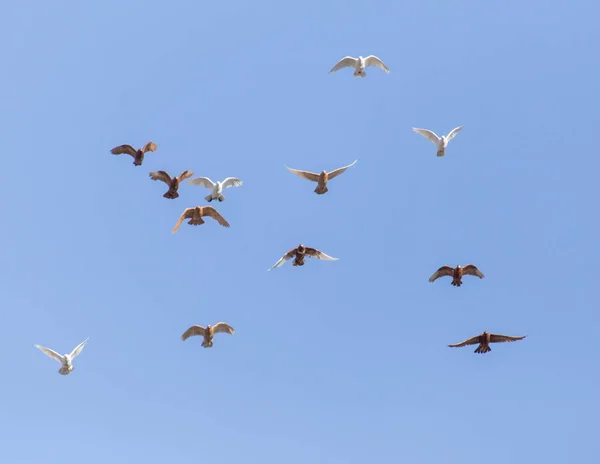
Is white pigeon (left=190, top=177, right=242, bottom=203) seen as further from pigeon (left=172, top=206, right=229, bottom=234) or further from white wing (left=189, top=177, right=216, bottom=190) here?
pigeon (left=172, top=206, right=229, bottom=234)

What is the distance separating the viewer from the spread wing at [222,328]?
35594 millimetres

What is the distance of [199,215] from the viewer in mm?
35281

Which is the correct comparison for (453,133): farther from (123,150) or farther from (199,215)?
(123,150)

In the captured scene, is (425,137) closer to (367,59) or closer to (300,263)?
(367,59)

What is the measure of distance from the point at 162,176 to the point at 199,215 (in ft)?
7.04

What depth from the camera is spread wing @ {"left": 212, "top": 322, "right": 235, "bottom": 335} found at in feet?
117

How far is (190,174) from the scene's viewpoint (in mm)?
35125

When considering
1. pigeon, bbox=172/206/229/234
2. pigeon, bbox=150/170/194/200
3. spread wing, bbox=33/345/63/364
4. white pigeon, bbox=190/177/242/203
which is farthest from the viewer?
spread wing, bbox=33/345/63/364

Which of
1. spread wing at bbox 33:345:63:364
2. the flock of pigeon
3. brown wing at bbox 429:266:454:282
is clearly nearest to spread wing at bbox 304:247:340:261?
the flock of pigeon

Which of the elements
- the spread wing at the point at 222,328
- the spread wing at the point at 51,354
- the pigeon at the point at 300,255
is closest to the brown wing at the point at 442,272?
the pigeon at the point at 300,255

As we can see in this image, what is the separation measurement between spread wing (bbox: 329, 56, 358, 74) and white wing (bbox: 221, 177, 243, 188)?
19.7ft

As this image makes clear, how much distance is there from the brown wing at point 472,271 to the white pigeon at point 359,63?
9.11 meters

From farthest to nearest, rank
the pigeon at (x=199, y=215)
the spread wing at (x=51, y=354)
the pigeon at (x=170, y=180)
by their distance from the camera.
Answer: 1. the spread wing at (x=51, y=354)
2. the pigeon at (x=199, y=215)
3. the pigeon at (x=170, y=180)

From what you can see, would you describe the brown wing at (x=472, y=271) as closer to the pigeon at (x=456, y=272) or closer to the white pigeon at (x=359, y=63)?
the pigeon at (x=456, y=272)
